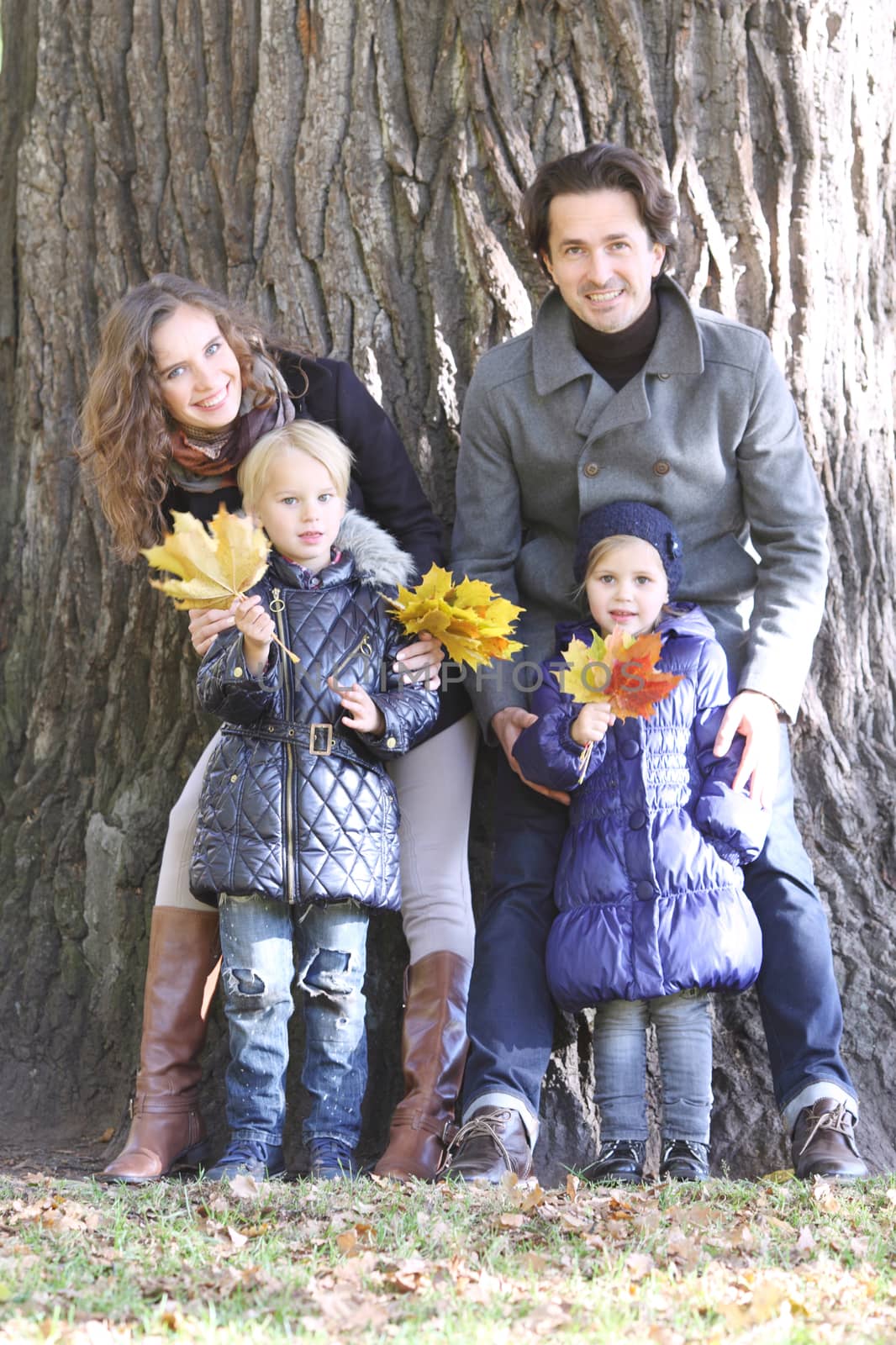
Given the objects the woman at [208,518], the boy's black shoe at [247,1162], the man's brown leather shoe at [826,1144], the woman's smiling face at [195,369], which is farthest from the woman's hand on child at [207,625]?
the man's brown leather shoe at [826,1144]

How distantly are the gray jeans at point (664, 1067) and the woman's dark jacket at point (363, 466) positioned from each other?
0.89 m

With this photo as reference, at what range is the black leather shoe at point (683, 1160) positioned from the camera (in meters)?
3.22

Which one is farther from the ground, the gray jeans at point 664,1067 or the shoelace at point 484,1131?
the gray jeans at point 664,1067

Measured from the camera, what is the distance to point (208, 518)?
3762 millimetres

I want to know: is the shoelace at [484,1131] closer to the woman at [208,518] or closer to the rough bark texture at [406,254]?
the woman at [208,518]

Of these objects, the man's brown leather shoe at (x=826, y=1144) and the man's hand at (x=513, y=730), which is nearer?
the man's brown leather shoe at (x=826, y=1144)

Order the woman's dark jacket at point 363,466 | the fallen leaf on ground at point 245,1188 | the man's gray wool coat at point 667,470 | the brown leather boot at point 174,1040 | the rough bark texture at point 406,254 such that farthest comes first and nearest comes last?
the rough bark texture at point 406,254 → the woman's dark jacket at point 363,466 → the man's gray wool coat at point 667,470 → the brown leather boot at point 174,1040 → the fallen leaf on ground at point 245,1188

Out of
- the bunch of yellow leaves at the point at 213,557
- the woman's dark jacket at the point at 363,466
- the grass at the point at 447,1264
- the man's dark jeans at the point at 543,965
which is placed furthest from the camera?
the woman's dark jacket at the point at 363,466

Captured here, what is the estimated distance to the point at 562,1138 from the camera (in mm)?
3598

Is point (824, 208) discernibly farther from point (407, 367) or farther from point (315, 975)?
point (315, 975)

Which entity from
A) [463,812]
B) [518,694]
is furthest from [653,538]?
[463,812]

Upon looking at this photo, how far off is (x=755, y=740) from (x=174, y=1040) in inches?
61.5

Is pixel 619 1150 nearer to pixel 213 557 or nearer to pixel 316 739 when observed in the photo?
pixel 316 739

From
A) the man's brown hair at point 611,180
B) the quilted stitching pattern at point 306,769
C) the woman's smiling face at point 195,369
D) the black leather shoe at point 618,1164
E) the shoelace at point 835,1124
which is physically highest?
the man's brown hair at point 611,180
